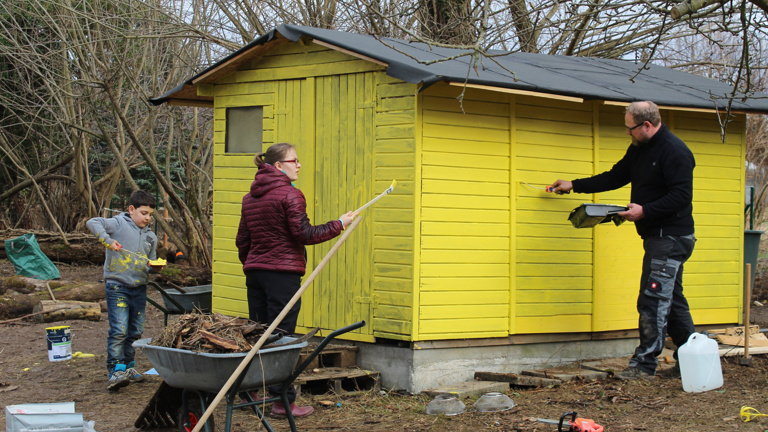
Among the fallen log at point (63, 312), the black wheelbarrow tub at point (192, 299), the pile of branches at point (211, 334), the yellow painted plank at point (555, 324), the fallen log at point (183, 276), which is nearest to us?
the pile of branches at point (211, 334)

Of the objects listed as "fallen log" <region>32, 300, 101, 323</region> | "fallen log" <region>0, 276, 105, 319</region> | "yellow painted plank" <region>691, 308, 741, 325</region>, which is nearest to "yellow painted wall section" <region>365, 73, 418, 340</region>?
"yellow painted plank" <region>691, 308, 741, 325</region>

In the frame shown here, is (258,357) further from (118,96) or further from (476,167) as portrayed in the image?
(118,96)

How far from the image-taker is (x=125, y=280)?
624cm

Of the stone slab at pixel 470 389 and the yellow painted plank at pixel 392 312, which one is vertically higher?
the yellow painted plank at pixel 392 312

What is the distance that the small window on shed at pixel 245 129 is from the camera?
23.2 ft

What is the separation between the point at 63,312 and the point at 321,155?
17.4ft

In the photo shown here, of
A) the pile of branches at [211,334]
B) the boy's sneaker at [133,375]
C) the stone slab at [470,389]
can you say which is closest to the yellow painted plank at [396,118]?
the stone slab at [470,389]

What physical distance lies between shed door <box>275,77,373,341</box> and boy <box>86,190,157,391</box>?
1.39 metres

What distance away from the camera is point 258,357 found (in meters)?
4.00

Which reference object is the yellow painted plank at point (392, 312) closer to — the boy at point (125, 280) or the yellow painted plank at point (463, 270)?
the yellow painted plank at point (463, 270)

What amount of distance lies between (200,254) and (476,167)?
765 centimetres

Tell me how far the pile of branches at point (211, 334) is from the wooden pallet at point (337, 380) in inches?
58.0

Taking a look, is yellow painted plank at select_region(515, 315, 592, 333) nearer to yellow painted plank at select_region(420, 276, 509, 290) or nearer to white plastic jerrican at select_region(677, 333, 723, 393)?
yellow painted plank at select_region(420, 276, 509, 290)

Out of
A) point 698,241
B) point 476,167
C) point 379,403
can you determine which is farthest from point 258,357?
point 698,241
